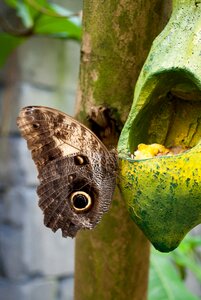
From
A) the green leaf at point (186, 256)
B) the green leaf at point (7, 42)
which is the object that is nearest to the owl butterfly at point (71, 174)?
the green leaf at point (186, 256)

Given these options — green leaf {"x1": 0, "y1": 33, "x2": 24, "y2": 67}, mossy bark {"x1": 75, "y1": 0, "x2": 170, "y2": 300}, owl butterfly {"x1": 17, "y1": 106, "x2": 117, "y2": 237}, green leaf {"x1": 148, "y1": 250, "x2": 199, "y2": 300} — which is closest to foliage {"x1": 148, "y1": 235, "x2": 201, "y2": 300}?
green leaf {"x1": 148, "y1": 250, "x2": 199, "y2": 300}

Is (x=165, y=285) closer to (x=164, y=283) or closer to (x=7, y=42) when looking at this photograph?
(x=164, y=283)

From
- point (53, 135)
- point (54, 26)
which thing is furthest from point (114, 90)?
point (54, 26)

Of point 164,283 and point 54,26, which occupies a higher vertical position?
point 54,26

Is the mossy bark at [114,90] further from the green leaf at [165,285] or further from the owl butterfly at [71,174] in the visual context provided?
the green leaf at [165,285]

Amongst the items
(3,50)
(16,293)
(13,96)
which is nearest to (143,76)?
(3,50)
